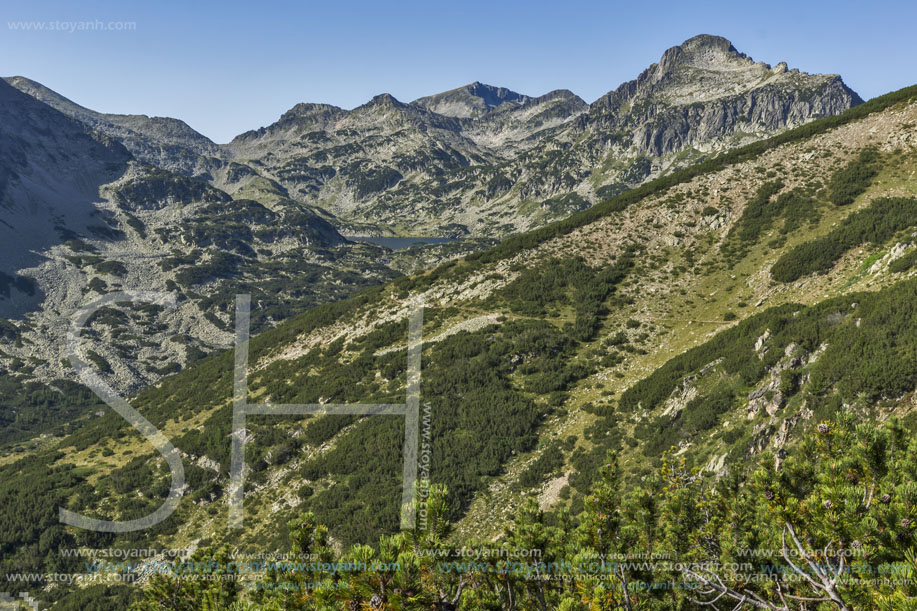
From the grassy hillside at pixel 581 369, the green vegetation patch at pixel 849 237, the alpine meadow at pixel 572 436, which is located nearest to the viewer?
the alpine meadow at pixel 572 436

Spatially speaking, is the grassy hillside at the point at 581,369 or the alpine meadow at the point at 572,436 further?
the grassy hillside at the point at 581,369

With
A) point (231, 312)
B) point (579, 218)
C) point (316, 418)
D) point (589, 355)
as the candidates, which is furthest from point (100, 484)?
point (231, 312)

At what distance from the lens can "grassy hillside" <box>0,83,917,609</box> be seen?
20.9m

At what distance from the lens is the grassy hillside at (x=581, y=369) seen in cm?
2094

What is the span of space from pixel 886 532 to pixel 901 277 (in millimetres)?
27489

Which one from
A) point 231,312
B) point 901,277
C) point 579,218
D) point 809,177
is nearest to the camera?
point 901,277

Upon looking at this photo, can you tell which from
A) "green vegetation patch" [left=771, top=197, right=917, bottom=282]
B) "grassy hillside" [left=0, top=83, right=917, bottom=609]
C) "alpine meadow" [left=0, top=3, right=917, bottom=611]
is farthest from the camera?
"green vegetation patch" [left=771, top=197, right=917, bottom=282]

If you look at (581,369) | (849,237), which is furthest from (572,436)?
(849,237)

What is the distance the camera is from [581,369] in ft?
111

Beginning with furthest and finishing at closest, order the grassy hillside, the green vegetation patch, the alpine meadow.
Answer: the green vegetation patch < the grassy hillside < the alpine meadow

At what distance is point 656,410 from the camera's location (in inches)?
1034

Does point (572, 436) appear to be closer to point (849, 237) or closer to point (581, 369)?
point (581, 369)

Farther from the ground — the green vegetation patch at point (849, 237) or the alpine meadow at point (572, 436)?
the green vegetation patch at point (849, 237)

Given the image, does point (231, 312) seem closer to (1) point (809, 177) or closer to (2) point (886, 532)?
(1) point (809, 177)
